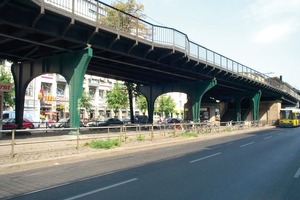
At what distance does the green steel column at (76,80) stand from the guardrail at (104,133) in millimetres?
958

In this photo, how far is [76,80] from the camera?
71.6 feet

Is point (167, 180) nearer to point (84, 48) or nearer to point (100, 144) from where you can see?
point (100, 144)

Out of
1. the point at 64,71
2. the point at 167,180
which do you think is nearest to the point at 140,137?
the point at 64,71

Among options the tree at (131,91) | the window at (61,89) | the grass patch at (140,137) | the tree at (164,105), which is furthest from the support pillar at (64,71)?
the tree at (164,105)

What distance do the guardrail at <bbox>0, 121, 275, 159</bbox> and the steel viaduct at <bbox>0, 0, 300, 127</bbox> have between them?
278 centimetres

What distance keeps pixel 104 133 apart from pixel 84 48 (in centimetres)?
562

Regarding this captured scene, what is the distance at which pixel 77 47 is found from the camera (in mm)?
22188

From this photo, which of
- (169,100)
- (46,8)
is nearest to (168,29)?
(46,8)

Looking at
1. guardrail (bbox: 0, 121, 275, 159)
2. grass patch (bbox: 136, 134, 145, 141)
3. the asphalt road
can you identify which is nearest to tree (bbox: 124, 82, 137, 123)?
guardrail (bbox: 0, 121, 275, 159)

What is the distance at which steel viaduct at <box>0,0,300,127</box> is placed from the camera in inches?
718

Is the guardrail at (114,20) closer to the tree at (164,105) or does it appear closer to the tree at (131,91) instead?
the tree at (131,91)

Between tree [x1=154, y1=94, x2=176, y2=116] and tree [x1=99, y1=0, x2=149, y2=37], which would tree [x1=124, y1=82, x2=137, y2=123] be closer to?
tree [x1=99, y1=0, x2=149, y2=37]

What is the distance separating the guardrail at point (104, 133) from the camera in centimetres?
1397

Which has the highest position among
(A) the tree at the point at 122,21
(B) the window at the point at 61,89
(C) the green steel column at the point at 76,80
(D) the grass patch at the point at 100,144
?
(A) the tree at the point at 122,21
